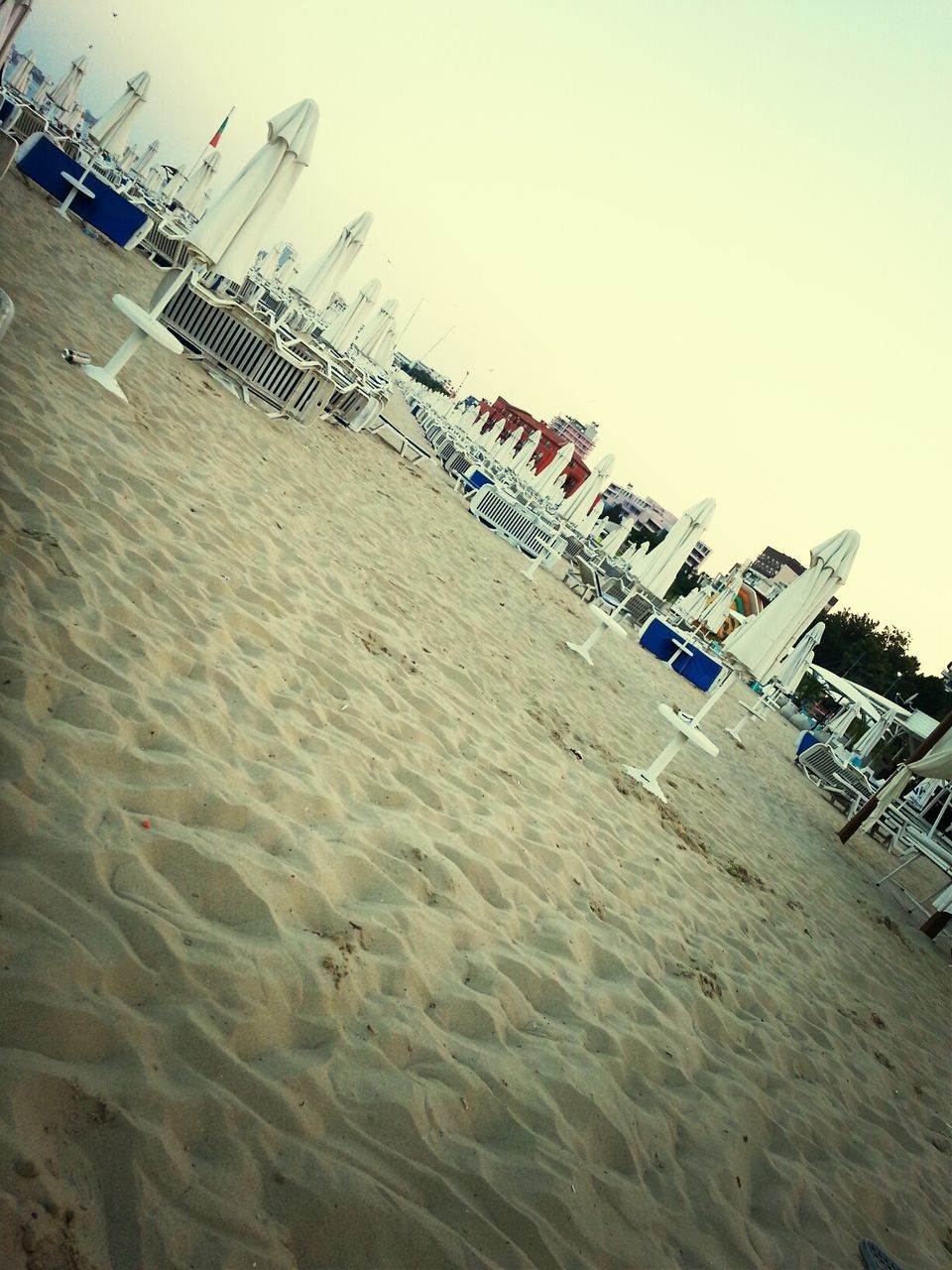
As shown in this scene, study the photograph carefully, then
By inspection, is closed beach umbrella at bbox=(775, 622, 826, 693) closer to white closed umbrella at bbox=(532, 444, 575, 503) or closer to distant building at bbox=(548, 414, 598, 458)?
white closed umbrella at bbox=(532, 444, 575, 503)

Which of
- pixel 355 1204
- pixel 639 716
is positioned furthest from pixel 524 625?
pixel 355 1204

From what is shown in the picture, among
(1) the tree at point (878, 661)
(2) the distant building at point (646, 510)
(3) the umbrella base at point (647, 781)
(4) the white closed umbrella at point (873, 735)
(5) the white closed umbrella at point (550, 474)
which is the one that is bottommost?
(3) the umbrella base at point (647, 781)

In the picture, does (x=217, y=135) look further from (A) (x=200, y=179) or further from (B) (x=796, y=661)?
(B) (x=796, y=661)

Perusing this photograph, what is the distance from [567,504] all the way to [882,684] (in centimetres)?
3363

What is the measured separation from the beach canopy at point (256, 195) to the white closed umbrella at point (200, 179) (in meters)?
11.3

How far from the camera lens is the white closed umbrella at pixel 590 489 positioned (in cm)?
2186

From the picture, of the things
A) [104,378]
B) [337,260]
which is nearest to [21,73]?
[337,260]

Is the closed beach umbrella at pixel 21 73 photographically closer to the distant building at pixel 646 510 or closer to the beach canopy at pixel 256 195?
the beach canopy at pixel 256 195

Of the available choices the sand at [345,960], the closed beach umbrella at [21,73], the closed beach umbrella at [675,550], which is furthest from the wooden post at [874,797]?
the closed beach umbrella at [21,73]

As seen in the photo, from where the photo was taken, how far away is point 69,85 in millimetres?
18703

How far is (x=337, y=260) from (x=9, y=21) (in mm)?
11957

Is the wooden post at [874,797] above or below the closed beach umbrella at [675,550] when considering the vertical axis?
below

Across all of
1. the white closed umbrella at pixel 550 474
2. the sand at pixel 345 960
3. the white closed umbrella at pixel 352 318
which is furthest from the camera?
the white closed umbrella at pixel 550 474

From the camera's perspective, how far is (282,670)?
350cm
